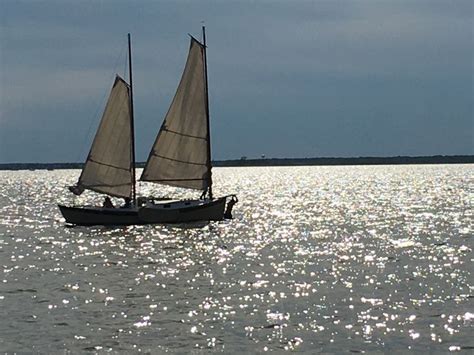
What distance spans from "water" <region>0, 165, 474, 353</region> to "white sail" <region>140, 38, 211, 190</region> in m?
4.10

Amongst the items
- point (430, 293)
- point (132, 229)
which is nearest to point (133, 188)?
point (132, 229)

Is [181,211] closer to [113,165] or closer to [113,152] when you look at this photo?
[113,165]

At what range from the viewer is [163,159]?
7156 centimetres

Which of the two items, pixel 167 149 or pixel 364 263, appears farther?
pixel 167 149

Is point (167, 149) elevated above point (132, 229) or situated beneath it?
elevated above

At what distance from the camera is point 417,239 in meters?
63.4

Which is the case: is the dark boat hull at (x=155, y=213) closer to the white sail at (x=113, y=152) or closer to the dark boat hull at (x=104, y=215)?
the dark boat hull at (x=104, y=215)

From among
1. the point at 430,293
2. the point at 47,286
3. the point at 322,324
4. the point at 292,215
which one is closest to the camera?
the point at 322,324

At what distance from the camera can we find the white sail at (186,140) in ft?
235

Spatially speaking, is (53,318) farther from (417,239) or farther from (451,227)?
(451,227)

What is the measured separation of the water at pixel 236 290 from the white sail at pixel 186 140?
4.10 metres

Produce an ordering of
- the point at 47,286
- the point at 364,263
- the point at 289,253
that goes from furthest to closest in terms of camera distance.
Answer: the point at 289,253 < the point at 364,263 < the point at 47,286

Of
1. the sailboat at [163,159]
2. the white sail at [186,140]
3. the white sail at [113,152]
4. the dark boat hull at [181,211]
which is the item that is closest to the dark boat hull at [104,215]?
the sailboat at [163,159]

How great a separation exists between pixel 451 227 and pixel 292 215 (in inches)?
982
